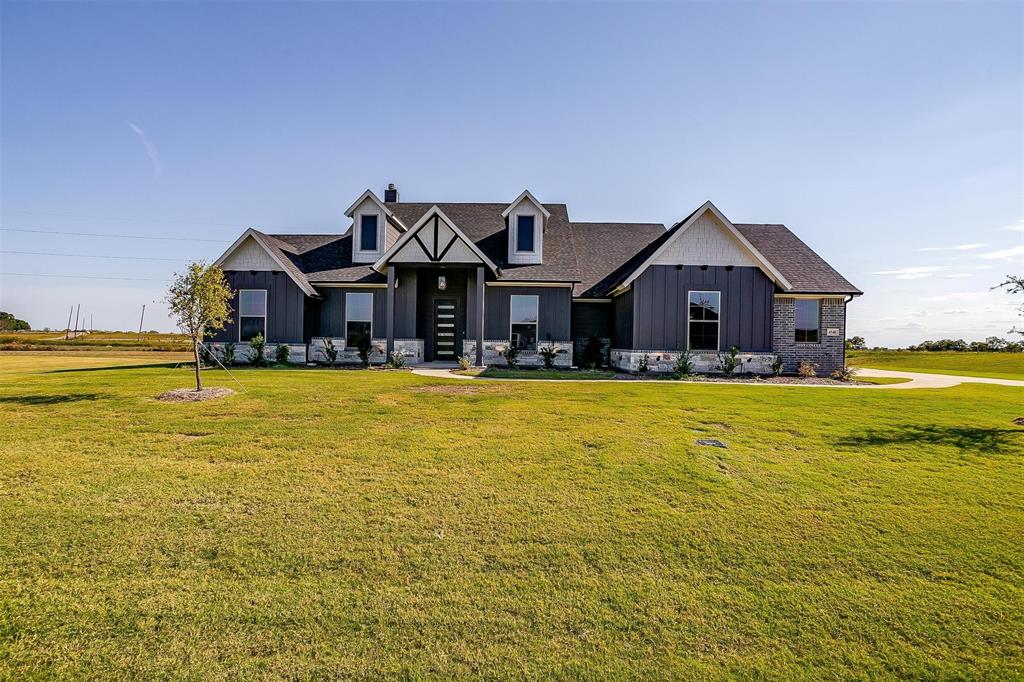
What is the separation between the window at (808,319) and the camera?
1866 centimetres

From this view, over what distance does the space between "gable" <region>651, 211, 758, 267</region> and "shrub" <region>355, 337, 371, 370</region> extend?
11.7 metres

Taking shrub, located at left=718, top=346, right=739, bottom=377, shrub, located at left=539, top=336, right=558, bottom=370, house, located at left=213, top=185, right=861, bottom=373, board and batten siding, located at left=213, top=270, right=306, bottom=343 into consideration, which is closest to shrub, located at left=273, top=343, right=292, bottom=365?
house, located at left=213, top=185, right=861, bottom=373

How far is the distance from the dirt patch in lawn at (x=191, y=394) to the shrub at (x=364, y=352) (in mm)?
8048

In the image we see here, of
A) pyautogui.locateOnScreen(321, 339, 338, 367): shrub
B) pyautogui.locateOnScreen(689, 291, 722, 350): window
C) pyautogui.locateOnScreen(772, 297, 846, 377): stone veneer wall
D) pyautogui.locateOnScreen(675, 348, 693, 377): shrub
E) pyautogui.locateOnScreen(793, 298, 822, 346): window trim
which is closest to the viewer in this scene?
pyautogui.locateOnScreen(675, 348, 693, 377): shrub

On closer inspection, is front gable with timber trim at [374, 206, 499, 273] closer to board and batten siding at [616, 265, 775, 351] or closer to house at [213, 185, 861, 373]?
house at [213, 185, 861, 373]

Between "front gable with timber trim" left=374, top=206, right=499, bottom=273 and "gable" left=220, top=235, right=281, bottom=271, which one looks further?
"gable" left=220, top=235, right=281, bottom=271

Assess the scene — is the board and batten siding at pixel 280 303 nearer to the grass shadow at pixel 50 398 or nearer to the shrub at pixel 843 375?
the grass shadow at pixel 50 398

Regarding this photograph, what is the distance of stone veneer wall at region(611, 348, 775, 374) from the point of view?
17406 millimetres

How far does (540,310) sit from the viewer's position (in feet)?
64.1

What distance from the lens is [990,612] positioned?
350cm

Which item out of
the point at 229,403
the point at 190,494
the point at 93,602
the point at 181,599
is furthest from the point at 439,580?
the point at 229,403

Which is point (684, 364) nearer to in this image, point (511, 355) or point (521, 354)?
point (521, 354)

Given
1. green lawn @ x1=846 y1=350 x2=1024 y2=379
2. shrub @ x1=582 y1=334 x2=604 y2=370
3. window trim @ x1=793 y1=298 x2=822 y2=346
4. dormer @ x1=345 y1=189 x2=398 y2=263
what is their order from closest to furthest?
window trim @ x1=793 y1=298 x2=822 y2=346
shrub @ x1=582 y1=334 x2=604 y2=370
dormer @ x1=345 y1=189 x2=398 y2=263
green lawn @ x1=846 y1=350 x2=1024 y2=379

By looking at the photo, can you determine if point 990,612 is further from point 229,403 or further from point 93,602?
point 229,403
